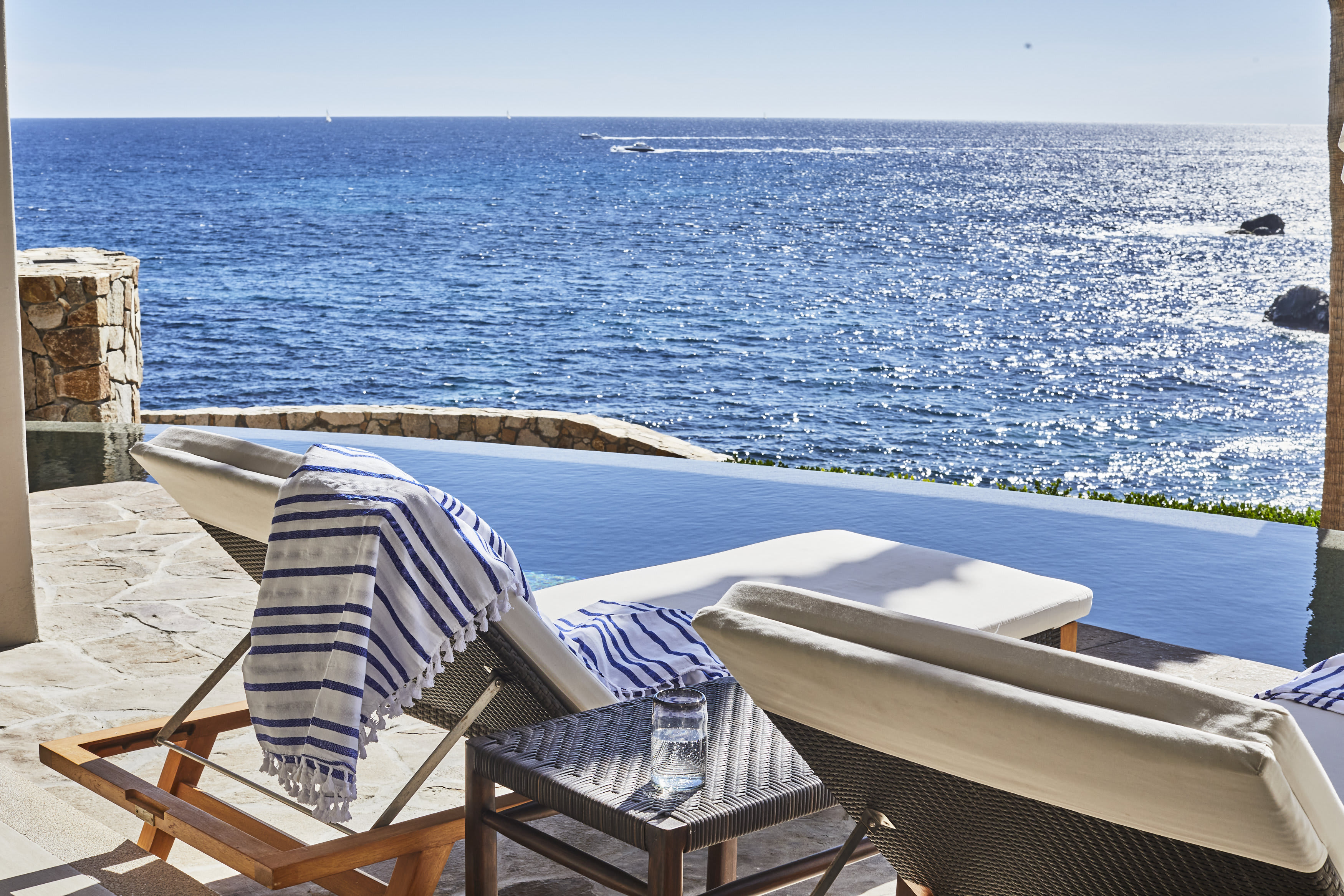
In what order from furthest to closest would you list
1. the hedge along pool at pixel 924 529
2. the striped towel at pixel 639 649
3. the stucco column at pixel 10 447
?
1. the hedge along pool at pixel 924 529
2. the stucco column at pixel 10 447
3. the striped towel at pixel 639 649

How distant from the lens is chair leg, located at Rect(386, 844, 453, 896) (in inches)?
69.6

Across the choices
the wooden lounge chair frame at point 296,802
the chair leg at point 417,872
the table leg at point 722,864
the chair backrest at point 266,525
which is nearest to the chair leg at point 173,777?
the wooden lounge chair frame at point 296,802

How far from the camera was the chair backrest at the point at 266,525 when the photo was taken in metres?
1.86

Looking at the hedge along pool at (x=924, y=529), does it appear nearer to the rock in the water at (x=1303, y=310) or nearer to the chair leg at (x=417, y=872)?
the chair leg at (x=417, y=872)

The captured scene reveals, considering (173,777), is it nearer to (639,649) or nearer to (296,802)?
(296,802)

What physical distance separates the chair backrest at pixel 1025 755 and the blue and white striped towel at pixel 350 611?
50cm

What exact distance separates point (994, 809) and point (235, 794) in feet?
6.33

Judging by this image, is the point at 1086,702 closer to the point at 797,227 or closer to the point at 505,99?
the point at 797,227

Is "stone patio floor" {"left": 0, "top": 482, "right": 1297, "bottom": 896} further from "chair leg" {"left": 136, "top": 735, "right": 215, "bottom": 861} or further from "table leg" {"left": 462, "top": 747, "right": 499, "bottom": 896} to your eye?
"table leg" {"left": 462, "top": 747, "right": 499, "bottom": 896}

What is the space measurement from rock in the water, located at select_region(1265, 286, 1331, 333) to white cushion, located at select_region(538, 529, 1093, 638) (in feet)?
85.4

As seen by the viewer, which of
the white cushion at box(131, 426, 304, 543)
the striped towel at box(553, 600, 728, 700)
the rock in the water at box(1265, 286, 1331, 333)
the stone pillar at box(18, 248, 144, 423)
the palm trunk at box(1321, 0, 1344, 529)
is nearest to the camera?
the white cushion at box(131, 426, 304, 543)

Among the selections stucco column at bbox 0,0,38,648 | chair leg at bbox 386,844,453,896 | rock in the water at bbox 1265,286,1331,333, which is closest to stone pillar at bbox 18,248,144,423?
stucco column at bbox 0,0,38,648

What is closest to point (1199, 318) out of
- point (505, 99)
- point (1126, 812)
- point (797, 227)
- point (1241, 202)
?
point (797, 227)

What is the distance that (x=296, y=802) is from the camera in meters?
1.89
